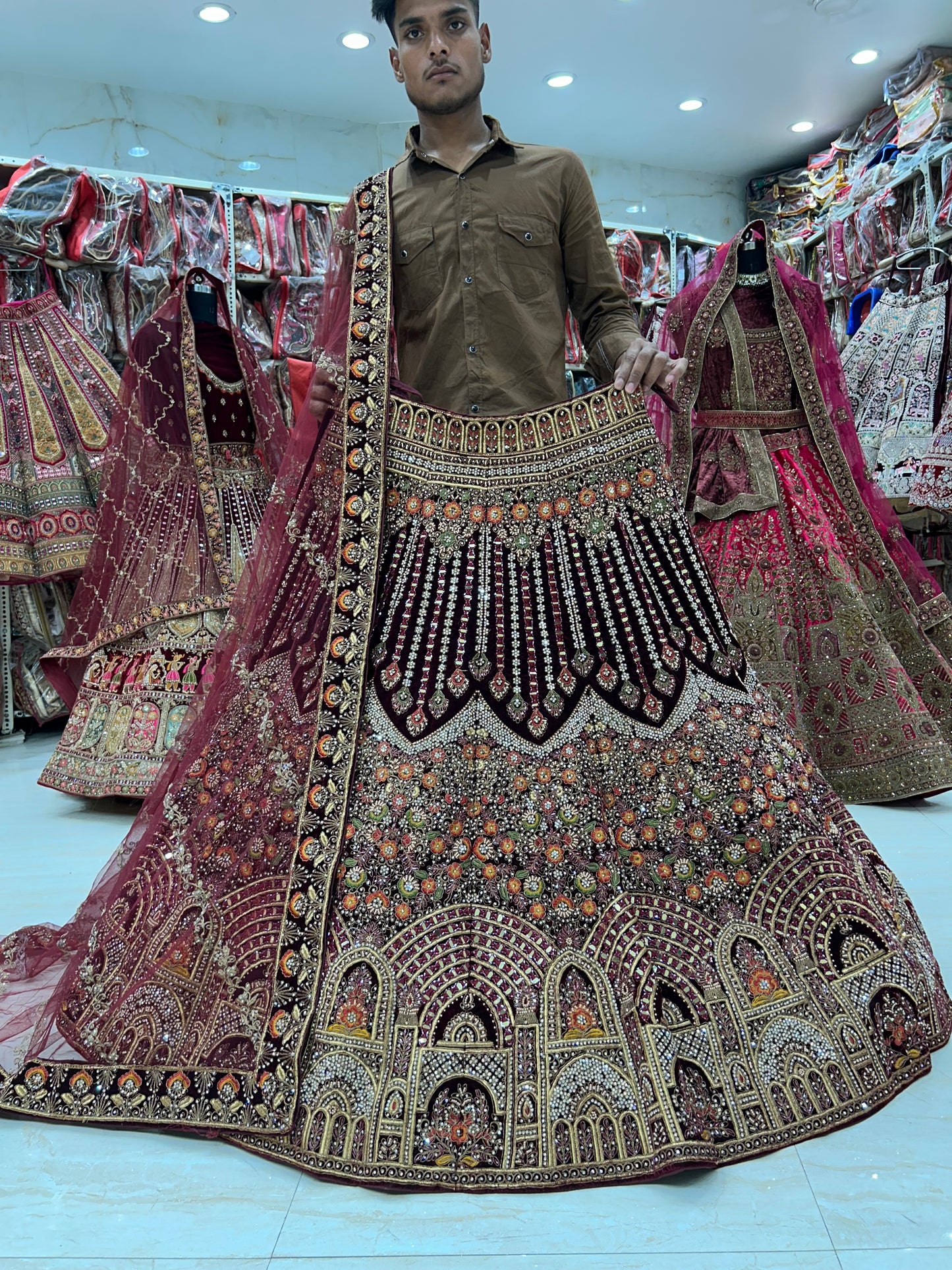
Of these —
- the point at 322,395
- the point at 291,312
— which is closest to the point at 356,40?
the point at 291,312

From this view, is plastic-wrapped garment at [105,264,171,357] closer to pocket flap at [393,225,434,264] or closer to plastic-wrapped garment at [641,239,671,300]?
plastic-wrapped garment at [641,239,671,300]

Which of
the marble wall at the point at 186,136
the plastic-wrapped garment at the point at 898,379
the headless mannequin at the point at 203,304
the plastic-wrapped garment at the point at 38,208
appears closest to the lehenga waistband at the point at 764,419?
the plastic-wrapped garment at the point at 898,379

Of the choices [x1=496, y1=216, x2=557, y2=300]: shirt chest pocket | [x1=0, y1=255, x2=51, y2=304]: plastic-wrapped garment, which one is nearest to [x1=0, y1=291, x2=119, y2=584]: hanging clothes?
[x1=0, y1=255, x2=51, y2=304]: plastic-wrapped garment

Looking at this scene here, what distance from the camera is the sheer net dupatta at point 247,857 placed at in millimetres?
1312

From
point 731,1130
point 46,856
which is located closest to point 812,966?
point 731,1130

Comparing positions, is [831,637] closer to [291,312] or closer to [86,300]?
[291,312]

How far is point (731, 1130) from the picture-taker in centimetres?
120

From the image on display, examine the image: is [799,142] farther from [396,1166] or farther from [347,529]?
[396,1166]

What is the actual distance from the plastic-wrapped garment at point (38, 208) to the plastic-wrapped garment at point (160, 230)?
0.34 m

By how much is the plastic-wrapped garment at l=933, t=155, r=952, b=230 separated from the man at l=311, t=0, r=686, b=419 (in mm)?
3113

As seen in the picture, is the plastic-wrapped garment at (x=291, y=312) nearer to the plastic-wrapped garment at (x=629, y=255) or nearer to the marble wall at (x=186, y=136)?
the marble wall at (x=186, y=136)

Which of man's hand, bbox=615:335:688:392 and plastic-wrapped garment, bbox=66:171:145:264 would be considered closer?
man's hand, bbox=615:335:688:392

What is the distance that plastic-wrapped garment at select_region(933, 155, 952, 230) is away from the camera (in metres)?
4.18

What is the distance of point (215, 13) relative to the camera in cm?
458
